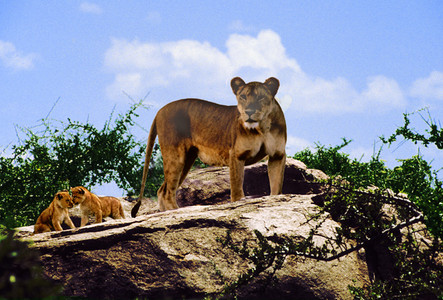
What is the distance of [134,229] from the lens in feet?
19.3

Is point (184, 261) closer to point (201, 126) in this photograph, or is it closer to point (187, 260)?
point (187, 260)

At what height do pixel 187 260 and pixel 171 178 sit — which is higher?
pixel 171 178

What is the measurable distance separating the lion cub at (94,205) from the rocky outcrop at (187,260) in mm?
2890

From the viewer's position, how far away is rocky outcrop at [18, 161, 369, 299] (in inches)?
209

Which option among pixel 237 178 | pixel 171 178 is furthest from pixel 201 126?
pixel 237 178

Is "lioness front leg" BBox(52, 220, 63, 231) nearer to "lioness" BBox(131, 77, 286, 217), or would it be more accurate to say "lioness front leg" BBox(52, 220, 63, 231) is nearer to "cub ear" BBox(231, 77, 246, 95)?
"lioness" BBox(131, 77, 286, 217)

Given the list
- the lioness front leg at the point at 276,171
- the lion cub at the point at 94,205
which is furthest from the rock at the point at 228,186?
the lion cub at the point at 94,205

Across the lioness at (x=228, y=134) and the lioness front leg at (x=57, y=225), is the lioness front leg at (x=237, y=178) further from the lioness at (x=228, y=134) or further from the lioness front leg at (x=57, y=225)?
the lioness front leg at (x=57, y=225)

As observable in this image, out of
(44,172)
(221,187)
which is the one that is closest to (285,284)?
(221,187)

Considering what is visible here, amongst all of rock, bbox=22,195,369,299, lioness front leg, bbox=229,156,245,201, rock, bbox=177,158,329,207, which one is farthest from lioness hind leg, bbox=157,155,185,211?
rock, bbox=22,195,369,299

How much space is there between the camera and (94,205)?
30.8 ft

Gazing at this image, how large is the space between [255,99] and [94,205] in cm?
433

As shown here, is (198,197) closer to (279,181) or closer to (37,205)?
(279,181)

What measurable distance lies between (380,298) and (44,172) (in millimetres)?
7696
